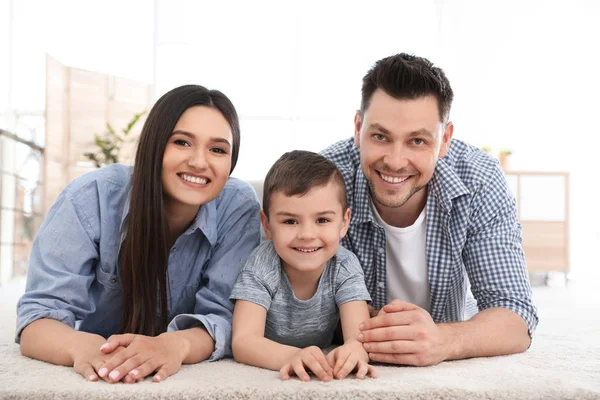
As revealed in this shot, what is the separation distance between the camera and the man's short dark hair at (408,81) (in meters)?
1.62

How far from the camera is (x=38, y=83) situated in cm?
503

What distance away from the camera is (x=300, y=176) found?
1.48 metres

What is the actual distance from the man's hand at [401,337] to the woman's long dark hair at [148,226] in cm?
52

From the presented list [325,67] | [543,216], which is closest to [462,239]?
[543,216]

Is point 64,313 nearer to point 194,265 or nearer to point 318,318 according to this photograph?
point 194,265

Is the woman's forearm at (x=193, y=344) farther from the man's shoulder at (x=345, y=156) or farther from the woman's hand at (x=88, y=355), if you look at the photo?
the man's shoulder at (x=345, y=156)

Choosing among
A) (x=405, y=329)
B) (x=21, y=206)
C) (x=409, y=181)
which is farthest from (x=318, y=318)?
(x=21, y=206)

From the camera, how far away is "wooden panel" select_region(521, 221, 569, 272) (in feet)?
16.1

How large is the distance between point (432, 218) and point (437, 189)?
82 millimetres

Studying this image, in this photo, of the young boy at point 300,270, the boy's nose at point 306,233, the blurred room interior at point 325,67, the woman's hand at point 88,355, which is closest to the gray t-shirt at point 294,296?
the young boy at point 300,270

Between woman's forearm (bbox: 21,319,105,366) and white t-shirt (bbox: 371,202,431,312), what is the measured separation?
2.75 feet

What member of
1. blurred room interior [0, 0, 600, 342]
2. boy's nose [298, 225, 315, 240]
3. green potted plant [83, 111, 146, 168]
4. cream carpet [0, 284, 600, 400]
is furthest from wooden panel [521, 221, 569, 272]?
boy's nose [298, 225, 315, 240]

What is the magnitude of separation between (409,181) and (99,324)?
894mm

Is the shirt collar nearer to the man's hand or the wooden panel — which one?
the man's hand
